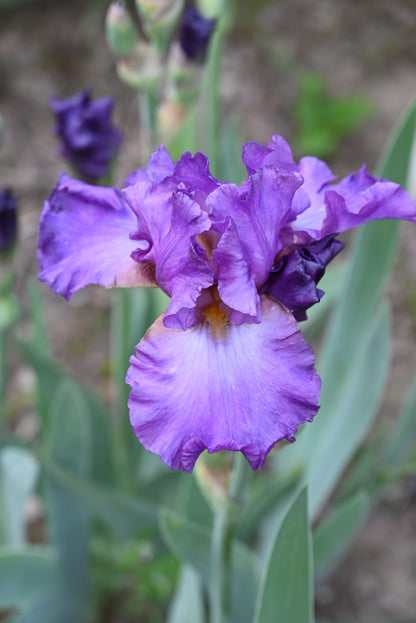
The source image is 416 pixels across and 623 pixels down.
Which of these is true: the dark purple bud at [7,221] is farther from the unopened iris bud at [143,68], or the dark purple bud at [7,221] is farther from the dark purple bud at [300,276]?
the dark purple bud at [300,276]

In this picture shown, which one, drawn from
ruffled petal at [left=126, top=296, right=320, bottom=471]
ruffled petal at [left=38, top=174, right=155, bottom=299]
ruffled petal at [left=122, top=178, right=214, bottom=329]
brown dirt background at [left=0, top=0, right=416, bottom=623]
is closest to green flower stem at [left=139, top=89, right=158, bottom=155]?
ruffled petal at [left=38, top=174, right=155, bottom=299]

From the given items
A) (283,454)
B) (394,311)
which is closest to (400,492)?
(283,454)

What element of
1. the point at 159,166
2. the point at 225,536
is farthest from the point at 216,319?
the point at 225,536

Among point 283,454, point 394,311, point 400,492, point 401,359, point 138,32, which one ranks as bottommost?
point 400,492

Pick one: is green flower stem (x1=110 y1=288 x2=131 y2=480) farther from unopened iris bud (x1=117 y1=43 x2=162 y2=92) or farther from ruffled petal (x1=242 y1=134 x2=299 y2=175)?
ruffled petal (x1=242 y1=134 x2=299 y2=175)

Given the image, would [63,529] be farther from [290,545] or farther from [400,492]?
[400,492]

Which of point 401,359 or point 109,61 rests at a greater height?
point 109,61
